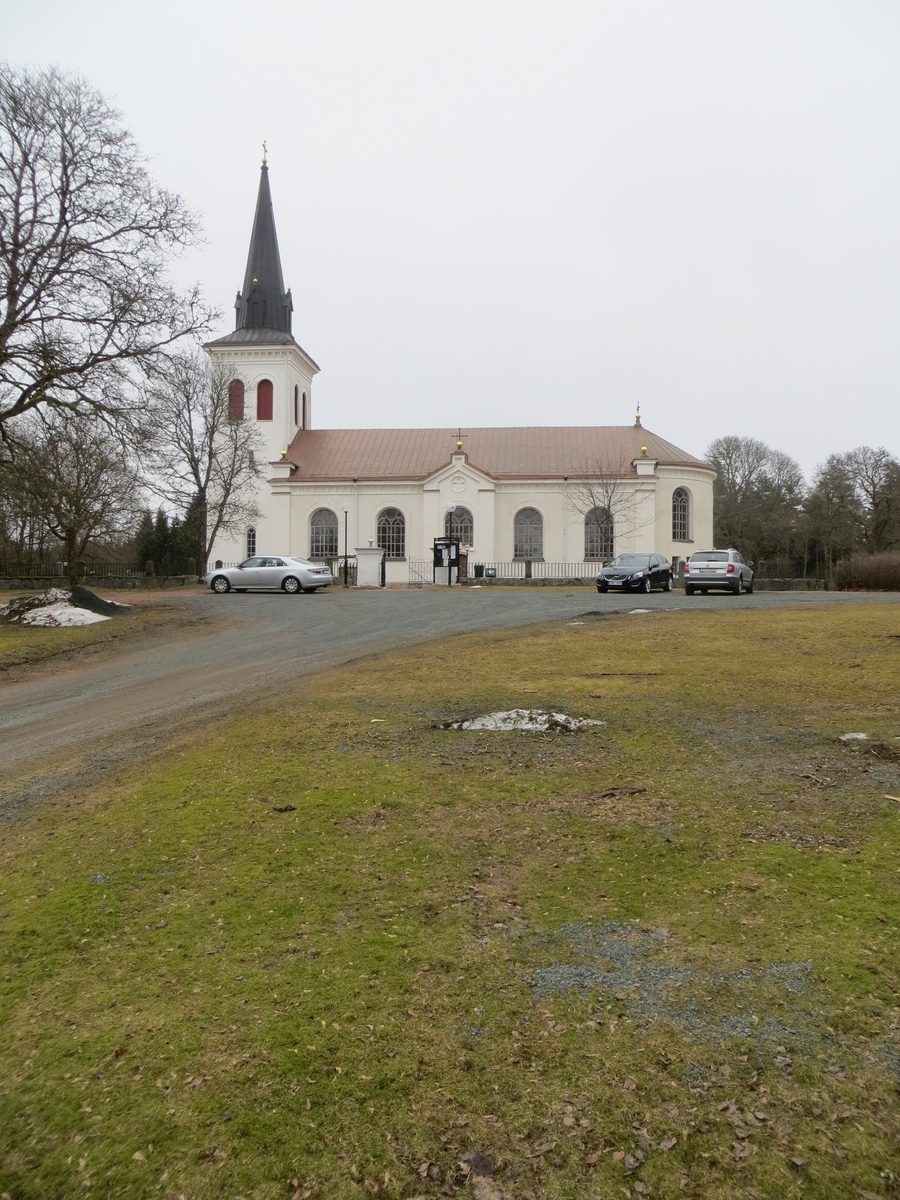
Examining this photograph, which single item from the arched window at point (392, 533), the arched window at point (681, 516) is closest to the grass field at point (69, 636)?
the arched window at point (392, 533)

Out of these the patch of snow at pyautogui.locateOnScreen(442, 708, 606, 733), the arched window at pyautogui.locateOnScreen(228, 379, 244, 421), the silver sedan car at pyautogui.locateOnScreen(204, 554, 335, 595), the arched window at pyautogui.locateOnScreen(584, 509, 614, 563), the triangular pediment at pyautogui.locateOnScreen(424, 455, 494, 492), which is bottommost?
the patch of snow at pyautogui.locateOnScreen(442, 708, 606, 733)

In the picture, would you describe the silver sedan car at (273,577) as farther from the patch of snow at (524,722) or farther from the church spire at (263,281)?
the church spire at (263,281)

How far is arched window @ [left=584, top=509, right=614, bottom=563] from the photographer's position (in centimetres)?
4838

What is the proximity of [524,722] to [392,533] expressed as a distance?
42.6m

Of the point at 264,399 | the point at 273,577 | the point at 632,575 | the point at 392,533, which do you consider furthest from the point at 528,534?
the point at 273,577

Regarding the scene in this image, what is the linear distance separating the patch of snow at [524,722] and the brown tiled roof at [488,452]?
41458 mm

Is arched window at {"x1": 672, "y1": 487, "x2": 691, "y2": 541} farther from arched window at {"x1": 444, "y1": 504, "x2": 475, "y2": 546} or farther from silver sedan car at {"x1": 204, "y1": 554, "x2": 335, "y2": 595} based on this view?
silver sedan car at {"x1": 204, "y1": 554, "x2": 335, "y2": 595}

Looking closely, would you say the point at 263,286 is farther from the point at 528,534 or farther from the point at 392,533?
the point at 528,534

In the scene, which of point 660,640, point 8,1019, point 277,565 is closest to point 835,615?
point 660,640

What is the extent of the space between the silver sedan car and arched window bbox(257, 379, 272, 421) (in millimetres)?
23893

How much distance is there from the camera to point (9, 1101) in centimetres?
283

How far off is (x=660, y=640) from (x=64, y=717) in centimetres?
833

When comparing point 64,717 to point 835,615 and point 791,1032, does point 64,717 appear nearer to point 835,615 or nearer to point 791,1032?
point 791,1032

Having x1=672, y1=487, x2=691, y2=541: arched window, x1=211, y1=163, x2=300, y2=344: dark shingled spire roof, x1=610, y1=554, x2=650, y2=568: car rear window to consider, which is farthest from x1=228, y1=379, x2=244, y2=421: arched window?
x1=610, y1=554, x2=650, y2=568: car rear window
